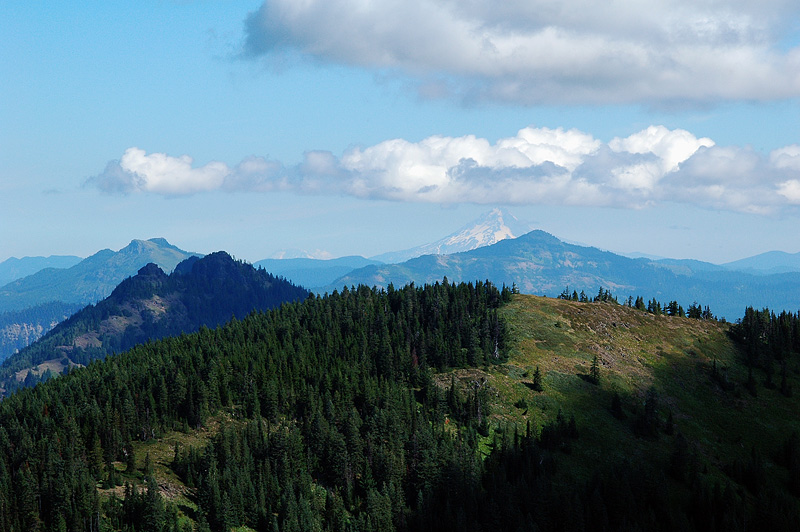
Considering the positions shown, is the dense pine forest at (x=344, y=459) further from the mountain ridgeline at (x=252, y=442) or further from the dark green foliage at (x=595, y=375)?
the dark green foliage at (x=595, y=375)

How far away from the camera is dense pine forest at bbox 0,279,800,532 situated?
11794 cm

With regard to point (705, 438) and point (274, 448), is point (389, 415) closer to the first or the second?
point (274, 448)

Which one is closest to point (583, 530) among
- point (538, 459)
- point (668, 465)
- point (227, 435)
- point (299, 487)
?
point (538, 459)

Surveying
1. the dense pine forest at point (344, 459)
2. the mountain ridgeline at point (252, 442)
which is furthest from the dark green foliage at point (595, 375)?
the mountain ridgeline at point (252, 442)

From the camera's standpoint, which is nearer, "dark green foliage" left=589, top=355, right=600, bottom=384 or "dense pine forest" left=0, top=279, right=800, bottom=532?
"dense pine forest" left=0, top=279, right=800, bottom=532

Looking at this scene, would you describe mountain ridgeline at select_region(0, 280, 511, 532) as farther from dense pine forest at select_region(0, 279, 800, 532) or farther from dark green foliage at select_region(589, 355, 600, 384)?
dark green foliage at select_region(589, 355, 600, 384)

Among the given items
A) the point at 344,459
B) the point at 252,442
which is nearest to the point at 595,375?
the point at 344,459

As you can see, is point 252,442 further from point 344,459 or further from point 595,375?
point 595,375

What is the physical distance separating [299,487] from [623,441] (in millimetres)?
87566

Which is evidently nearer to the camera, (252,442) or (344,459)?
(344,459)

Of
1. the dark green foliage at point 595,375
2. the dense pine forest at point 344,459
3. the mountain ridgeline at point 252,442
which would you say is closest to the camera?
the mountain ridgeline at point 252,442

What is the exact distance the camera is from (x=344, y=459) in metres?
141

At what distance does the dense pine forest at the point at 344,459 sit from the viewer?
387 feet

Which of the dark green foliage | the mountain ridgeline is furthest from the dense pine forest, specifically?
the dark green foliage
